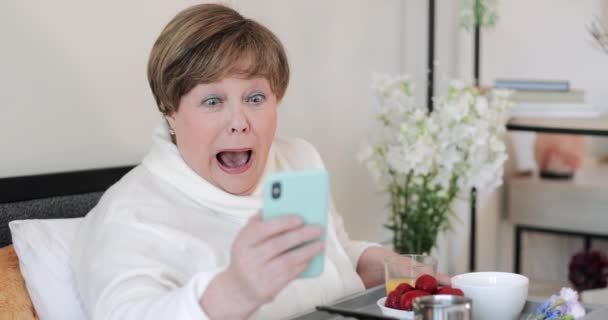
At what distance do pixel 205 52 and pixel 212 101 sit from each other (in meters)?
0.09

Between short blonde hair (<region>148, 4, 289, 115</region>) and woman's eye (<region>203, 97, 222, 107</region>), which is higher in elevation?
short blonde hair (<region>148, 4, 289, 115</region>)

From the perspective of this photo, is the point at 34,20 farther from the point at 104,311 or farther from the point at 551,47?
the point at 551,47

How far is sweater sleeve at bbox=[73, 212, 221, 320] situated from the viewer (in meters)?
1.33

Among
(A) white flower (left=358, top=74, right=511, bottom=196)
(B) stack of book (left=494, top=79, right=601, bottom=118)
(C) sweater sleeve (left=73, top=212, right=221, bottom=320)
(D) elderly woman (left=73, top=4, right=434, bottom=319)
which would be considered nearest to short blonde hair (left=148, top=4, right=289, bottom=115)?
(D) elderly woman (left=73, top=4, right=434, bottom=319)

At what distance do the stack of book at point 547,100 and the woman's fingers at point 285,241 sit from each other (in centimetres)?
225

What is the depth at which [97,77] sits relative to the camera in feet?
6.88

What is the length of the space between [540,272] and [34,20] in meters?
2.89

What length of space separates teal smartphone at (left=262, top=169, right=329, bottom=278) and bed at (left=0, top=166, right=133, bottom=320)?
2.38 ft

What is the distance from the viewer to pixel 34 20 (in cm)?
195

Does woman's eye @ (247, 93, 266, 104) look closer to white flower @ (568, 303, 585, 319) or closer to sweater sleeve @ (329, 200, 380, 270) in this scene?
sweater sleeve @ (329, 200, 380, 270)

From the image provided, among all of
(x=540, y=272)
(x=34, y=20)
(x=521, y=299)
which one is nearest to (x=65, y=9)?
(x=34, y=20)

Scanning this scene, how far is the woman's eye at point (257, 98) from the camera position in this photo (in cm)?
173

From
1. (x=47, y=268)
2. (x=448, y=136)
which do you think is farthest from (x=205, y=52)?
(x=448, y=136)

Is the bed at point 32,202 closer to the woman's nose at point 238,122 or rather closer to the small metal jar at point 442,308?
the woman's nose at point 238,122
